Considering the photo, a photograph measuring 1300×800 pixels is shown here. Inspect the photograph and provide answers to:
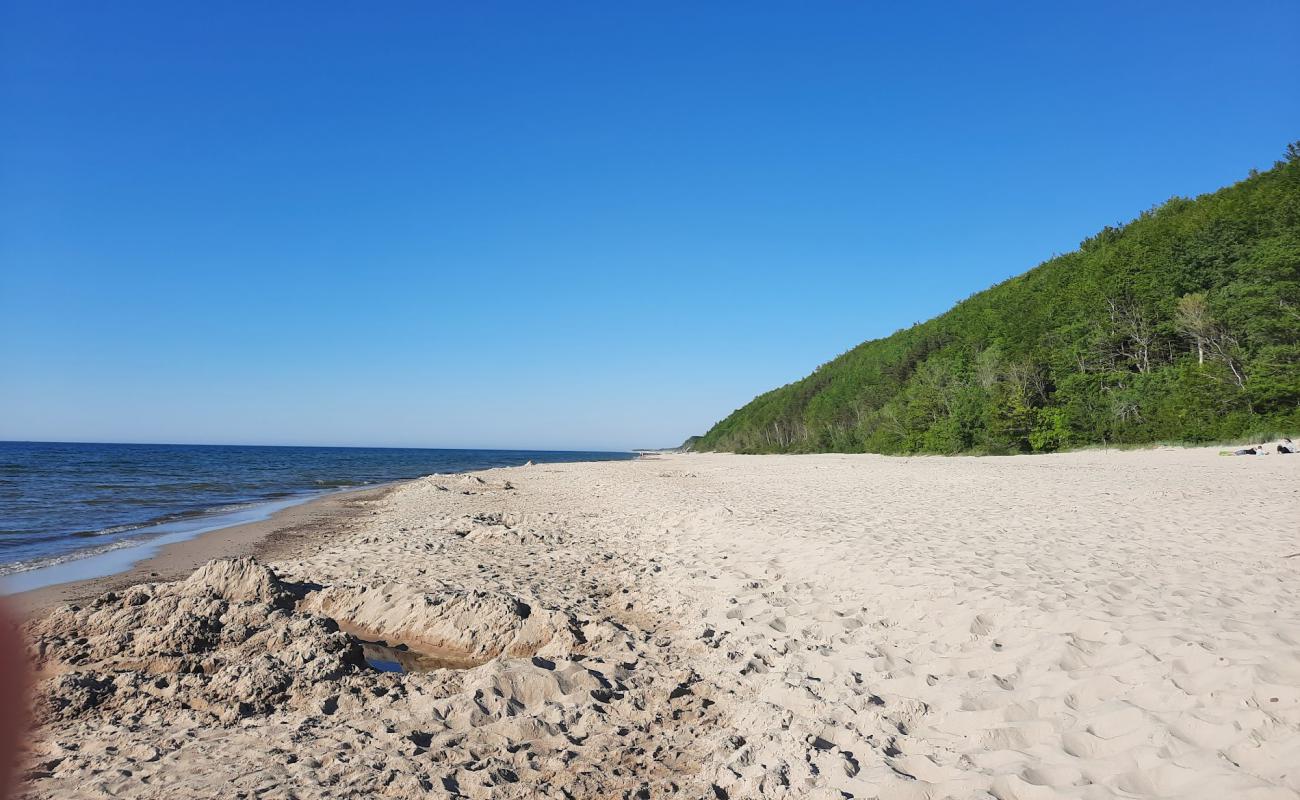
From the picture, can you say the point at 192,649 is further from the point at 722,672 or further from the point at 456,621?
the point at 722,672

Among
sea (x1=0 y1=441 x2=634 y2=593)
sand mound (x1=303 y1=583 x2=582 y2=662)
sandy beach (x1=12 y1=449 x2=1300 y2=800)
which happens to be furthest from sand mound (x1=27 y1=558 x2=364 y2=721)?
sea (x1=0 y1=441 x2=634 y2=593)

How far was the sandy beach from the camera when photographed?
342 cm

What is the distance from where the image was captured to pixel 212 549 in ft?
41.2

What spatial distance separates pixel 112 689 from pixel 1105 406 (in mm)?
39579

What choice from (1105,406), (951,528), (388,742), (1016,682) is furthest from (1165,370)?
(388,742)

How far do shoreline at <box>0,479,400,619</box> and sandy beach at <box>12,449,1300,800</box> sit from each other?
352mm

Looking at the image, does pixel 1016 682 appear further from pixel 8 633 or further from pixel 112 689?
pixel 112 689

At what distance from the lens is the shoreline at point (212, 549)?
854 cm

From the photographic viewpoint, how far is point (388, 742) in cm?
388

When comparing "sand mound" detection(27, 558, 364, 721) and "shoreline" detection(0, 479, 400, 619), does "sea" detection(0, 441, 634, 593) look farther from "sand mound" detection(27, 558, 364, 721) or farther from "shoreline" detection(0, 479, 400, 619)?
"sand mound" detection(27, 558, 364, 721)

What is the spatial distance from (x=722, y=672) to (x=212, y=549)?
12056 millimetres

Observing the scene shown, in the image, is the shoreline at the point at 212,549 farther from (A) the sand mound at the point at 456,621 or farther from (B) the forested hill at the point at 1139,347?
(B) the forested hill at the point at 1139,347

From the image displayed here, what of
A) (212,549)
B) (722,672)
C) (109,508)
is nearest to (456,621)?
(722,672)

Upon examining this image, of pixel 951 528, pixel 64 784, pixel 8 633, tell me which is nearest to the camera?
pixel 8 633
